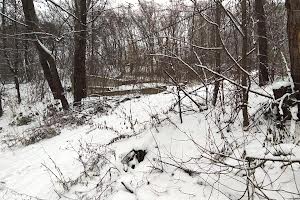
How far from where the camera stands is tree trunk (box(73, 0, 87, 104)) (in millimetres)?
11391

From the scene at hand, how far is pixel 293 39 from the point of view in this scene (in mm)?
4199

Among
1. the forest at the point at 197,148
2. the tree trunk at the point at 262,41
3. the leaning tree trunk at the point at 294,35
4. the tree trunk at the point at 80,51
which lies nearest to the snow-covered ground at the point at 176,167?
the forest at the point at 197,148

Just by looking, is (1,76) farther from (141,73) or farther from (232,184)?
(232,184)

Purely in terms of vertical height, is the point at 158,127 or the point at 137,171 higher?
the point at 158,127

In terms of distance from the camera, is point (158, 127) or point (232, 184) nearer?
point (232, 184)

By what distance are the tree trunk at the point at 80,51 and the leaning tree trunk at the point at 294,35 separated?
805 centimetres

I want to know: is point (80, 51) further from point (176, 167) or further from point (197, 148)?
point (176, 167)

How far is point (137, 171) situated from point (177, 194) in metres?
0.78

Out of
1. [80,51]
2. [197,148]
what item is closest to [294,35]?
[197,148]

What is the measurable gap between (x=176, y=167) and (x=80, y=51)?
27.8 feet

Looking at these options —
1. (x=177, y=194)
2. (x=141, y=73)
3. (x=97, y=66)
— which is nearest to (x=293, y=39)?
(x=177, y=194)

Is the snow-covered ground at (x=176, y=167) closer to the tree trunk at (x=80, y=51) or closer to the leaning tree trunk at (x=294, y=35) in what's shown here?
the leaning tree trunk at (x=294, y=35)

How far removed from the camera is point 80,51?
11766mm

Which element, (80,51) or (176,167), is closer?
(176,167)
